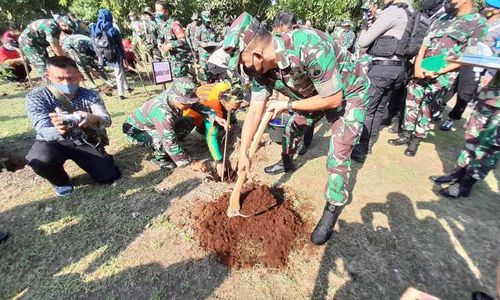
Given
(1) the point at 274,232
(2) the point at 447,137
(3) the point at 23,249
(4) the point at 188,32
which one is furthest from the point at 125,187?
(4) the point at 188,32

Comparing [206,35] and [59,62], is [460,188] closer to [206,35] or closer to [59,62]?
[59,62]

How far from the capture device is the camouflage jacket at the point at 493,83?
99.2 inches

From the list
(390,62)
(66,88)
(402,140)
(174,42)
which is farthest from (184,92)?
(174,42)

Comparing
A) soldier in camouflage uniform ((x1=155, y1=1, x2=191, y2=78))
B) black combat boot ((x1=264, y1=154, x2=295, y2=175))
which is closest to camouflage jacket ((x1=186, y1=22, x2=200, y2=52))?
soldier in camouflage uniform ((x1=155, y1=1, x2=191, y2=78))

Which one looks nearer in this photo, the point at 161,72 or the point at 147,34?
the point at 161,72

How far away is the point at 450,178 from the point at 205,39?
7.90 metres

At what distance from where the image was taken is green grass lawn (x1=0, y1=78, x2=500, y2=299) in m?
2.10

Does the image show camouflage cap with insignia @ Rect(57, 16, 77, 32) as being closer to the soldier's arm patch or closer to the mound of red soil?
the soldier's arm patch

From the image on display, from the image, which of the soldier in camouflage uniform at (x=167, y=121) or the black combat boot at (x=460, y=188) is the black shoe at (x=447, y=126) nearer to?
the black combat boot at (x=460, y=188)

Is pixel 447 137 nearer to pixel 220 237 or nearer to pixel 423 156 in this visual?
pixel 423 156

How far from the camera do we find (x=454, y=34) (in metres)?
3.12

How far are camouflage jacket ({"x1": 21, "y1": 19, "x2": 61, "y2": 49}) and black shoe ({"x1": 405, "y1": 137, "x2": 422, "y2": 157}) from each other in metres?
7.69

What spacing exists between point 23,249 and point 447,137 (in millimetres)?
6270

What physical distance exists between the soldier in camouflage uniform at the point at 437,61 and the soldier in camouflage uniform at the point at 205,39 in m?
5.55
